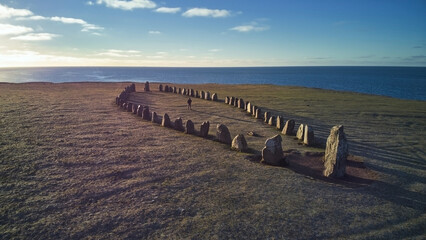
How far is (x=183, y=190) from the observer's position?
7141 mm

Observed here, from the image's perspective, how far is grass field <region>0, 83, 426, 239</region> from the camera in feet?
18.4

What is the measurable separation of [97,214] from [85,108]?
14419mm

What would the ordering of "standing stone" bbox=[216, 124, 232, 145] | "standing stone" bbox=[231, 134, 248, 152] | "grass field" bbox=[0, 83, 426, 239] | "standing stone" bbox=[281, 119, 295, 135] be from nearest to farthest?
1. "grass field" bbox=[0, 83, 426, 239]
2. "standing stone" bbox=[231, 134, 248, 152]
3. "standing stone" bbox=[216, 124, 232, 145]
4. "standing stone" bbox=[281, 119, 295, 135]

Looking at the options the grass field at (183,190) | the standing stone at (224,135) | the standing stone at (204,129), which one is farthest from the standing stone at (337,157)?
the standing stone at (204,129)

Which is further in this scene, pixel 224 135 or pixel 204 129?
→ pixel 204 129

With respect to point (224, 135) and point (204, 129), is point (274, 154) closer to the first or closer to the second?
point (224, 135)

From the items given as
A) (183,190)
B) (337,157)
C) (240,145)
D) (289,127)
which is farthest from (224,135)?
(183,190)

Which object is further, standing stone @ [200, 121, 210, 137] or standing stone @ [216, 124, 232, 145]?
standing stone @ [200, 121, 210, 137]

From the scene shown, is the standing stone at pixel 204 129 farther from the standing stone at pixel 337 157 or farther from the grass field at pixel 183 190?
the standing stone at pixel 337 157

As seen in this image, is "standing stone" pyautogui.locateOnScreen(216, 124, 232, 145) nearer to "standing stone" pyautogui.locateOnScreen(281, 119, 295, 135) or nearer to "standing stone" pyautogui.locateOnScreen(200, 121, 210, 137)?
"standing stone" pyautogui.locateOnScreen(200, 121, 210, 137)

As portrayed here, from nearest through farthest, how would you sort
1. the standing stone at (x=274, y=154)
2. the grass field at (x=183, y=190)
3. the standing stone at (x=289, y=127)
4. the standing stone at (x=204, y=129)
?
the grass field at (x=183, y=190) → the standing stone at (x=274, y=154) → the standing stone at (x=204, y=129) → the standing stone at (x=289, y=127)

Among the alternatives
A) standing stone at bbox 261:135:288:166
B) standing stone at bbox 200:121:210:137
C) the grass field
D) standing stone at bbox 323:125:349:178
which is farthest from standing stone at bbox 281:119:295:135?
standing stone at bbox 323:125:349:178

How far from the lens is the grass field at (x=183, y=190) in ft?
18.4

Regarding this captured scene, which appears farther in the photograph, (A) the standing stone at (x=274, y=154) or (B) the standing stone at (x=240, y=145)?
(B) the standing stone at (x=240, y=145)
